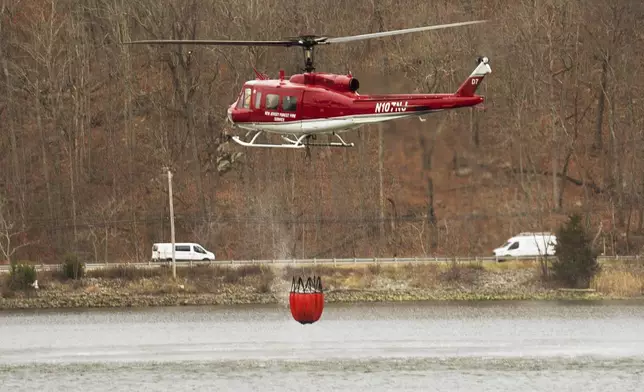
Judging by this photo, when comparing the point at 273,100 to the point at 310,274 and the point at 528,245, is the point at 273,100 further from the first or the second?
the point at 528,245

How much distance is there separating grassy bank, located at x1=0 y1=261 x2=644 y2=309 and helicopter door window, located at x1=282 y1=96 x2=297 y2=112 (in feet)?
101

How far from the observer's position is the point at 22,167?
396 ft

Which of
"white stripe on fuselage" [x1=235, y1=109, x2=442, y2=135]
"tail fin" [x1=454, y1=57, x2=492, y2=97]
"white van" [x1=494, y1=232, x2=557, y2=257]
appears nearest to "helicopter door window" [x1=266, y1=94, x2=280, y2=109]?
"white stripe on fuselage" [x1=235, y1=109, x2=442, y2=135]

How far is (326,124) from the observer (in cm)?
7112

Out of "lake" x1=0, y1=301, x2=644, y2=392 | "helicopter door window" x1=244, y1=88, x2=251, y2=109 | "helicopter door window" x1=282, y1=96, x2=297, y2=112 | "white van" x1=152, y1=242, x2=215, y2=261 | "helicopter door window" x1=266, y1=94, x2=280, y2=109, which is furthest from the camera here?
"white van" x1=152, y1=242, x2=215, y2=261

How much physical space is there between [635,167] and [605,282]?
45.3 ft

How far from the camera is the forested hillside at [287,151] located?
107 metres

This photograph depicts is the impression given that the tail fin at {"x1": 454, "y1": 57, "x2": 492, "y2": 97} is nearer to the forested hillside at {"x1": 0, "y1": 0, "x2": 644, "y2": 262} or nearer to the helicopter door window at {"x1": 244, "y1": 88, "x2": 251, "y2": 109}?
the helicopter door window at {"x1": 244, "y1": 88, "x2": 251, "y2": 109}

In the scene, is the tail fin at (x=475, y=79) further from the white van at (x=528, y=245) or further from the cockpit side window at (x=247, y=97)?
the white van at (x=528, y=245)

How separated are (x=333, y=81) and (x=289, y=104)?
1984mm

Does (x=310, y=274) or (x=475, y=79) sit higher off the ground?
(x=475, y=79)

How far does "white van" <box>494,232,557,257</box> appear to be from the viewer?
104m

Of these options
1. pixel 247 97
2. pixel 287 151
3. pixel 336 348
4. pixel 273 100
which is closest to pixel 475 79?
pixel 273 100

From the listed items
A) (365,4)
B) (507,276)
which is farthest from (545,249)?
(365,4)
